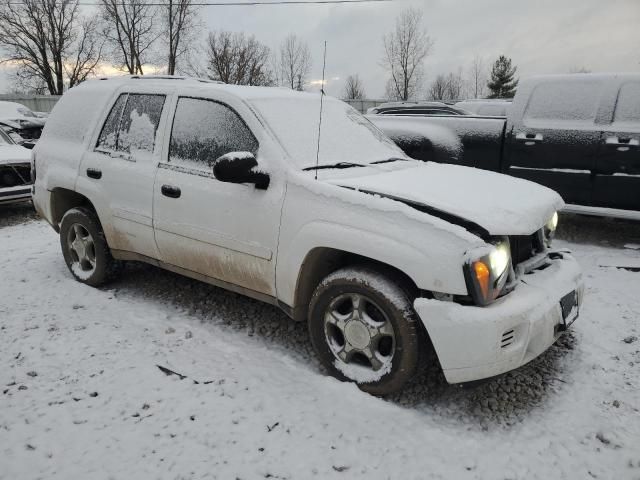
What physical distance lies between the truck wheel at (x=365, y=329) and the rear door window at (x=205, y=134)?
3.62 ft

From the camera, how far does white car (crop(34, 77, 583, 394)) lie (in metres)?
2.45

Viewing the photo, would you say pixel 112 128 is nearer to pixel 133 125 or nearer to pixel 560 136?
pixel 133 125

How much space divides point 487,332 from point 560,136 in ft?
14.5

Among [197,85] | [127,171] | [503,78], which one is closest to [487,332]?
[197,85]

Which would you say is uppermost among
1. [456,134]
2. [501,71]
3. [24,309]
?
[501,71]

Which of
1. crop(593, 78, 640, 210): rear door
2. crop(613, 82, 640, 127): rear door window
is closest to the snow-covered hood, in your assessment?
crop(593, 78, 640, 210): rear door

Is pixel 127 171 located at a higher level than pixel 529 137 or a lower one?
lower

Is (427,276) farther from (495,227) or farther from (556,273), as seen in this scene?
(556,273)

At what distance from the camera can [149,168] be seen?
3.68 metres

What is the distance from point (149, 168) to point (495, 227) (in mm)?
2559

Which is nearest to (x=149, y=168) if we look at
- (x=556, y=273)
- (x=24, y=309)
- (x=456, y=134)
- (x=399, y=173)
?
(x=24, y=309)

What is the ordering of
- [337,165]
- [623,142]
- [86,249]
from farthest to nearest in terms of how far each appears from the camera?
[623,142], [86,249], [337,165]

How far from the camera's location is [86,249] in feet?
14.4

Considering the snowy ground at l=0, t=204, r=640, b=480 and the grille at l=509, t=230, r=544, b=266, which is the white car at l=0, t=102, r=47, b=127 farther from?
the grille at l=509, t=230, r=544, b=266
